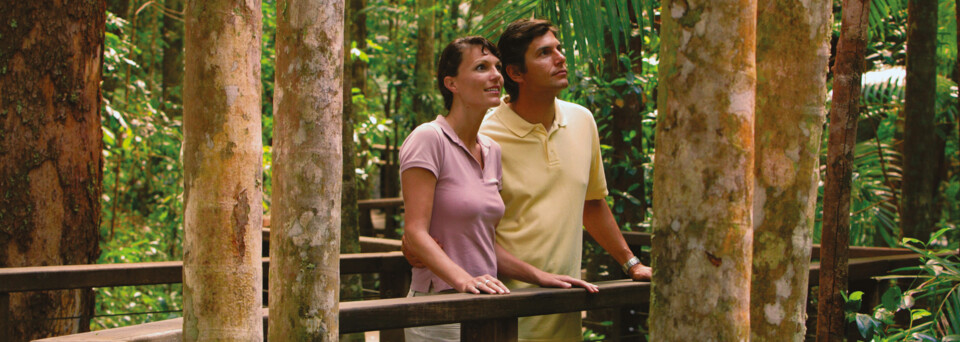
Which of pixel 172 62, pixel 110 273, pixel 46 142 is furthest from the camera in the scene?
pixel 172 62

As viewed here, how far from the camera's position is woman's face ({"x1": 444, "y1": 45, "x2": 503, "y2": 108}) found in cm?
249

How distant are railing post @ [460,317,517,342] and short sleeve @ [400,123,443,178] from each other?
409 millimetres

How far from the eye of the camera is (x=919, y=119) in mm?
4238

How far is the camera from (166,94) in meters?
9.85

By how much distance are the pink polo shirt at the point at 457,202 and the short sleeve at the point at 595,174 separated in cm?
44

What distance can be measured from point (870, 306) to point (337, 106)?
2.68 meters

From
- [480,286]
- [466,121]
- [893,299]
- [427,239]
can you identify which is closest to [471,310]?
[480,286]

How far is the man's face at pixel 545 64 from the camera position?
2.58m

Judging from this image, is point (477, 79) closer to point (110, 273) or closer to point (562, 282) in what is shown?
point (562, 282)

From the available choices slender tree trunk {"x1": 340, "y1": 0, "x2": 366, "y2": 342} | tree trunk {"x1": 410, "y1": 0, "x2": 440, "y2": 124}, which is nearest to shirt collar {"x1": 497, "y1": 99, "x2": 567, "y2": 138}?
slender tree trunk {"x1": 340, "y1": 0, "x2": 366, "y2": 342}

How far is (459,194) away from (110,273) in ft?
5.47

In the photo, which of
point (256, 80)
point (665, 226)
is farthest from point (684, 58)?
point (256, 80)

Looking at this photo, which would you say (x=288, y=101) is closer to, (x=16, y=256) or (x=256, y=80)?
(x=256, y=80)

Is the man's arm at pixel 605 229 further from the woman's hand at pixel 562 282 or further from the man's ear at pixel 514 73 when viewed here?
the man's ear at pixel 514 73
